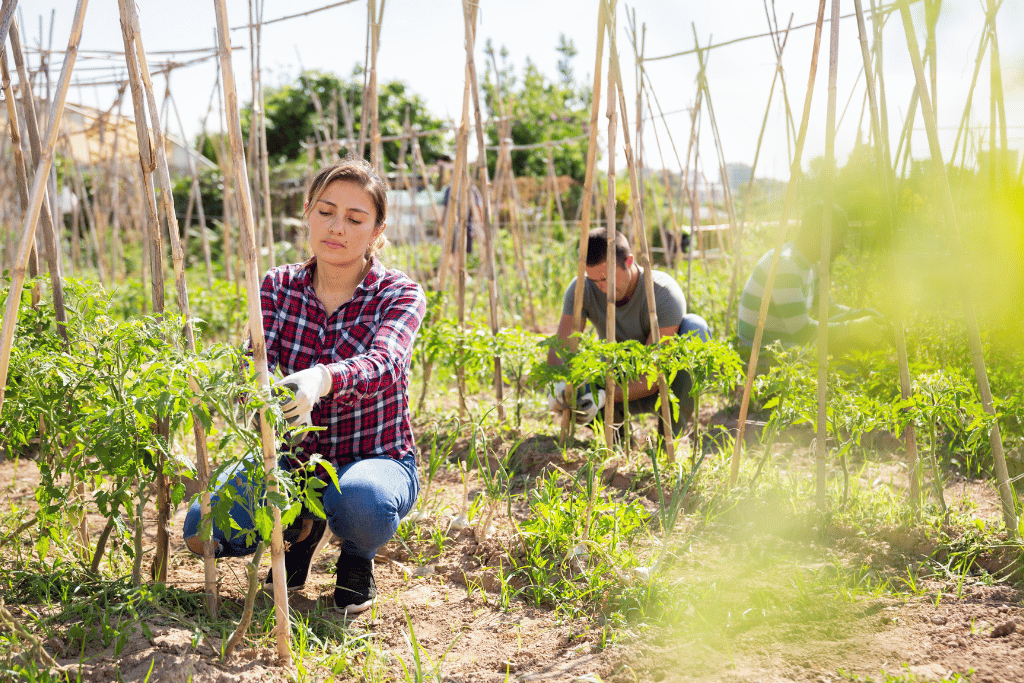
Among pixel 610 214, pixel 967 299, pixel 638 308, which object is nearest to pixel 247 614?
pixel 610 214

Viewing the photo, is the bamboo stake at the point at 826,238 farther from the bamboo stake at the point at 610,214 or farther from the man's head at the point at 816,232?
the man's head at the point at 816,232

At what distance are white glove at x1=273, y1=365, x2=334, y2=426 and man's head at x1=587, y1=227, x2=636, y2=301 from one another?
162 centimetres

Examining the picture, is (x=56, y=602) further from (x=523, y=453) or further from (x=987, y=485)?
(x=987, y=485)

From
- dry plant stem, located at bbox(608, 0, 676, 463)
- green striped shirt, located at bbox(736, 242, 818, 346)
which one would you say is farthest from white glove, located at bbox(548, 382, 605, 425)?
green striped shirt, located at bbox(736, 242, 818, 346)

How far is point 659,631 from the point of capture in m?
1.67

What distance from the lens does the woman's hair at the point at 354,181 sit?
6.17 feet

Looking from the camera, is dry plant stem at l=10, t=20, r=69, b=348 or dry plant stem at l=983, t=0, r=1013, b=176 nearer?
dry plant stem at l=10, t=20, r=69, b=348

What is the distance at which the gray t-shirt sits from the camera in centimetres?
308

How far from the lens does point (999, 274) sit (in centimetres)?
240

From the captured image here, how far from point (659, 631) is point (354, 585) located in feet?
2.49

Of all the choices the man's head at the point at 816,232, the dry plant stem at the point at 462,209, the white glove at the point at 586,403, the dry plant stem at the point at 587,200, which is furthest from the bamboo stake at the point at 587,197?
the man's head at the point at 816,232

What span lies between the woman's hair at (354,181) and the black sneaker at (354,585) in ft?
2.77

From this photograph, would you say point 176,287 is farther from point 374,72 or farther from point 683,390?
point 683,390

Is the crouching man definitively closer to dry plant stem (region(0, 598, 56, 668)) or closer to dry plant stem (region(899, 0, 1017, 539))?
dry plant stem (region(899, 0, 1017, 539))
